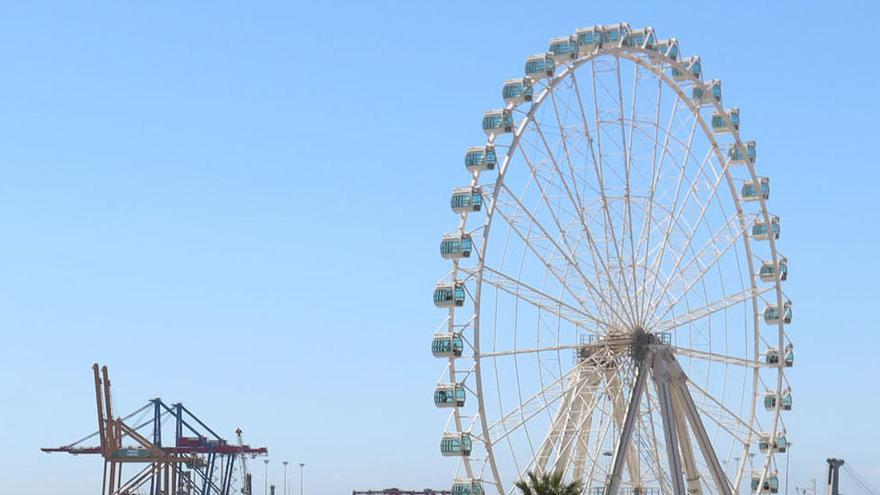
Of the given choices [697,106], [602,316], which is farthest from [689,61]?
[602,316]

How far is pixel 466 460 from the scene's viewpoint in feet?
241

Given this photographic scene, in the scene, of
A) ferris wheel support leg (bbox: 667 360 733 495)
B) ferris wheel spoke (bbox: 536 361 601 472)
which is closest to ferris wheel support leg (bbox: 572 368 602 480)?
ferris wheel spoke (bbox: 536 361 601 472)

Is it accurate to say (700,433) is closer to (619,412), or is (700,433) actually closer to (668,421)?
(668,421)

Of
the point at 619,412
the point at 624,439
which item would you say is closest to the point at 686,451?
the point at 619,412

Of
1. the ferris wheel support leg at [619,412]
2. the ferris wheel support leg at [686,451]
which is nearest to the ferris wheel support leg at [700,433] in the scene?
the ferris wheel support leg at [686,451]

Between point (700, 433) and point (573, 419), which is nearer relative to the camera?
point (573, 419)

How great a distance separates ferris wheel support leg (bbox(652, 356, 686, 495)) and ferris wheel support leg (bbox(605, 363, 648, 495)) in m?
1.60

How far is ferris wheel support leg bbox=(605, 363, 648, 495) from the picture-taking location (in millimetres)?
77125

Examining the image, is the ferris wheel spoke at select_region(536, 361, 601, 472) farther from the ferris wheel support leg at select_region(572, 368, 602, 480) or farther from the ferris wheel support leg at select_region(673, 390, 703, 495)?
the ferris wheel support leg at select_region(673, 390, 703, 495)

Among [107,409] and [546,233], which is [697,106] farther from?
[107,409]

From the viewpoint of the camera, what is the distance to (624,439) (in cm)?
Result: 7762

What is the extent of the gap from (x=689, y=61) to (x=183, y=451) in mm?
76593

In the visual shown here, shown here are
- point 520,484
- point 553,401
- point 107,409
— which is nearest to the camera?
point 520,484

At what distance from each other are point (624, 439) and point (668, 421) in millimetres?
4789
